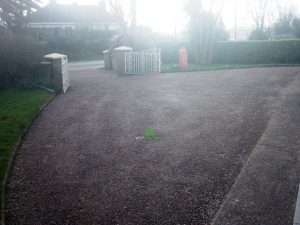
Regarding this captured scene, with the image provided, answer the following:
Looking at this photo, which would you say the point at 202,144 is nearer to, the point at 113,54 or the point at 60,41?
the point at 113,54

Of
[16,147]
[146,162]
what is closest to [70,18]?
[16,147]

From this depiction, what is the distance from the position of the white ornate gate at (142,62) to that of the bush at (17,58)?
205 inches

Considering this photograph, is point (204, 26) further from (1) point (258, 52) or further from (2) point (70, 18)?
(2) point (70, 18)

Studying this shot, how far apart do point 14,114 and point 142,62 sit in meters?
10.5

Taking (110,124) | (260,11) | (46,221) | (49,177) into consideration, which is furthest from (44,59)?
(260,11)

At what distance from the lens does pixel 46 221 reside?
15.4 feet

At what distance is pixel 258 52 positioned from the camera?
911 inches

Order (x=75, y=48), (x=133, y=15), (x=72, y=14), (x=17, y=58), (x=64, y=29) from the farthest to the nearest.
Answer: (x=72, y=14), (x=64, y=29), (x=75, y=48), (x=133, y=15), (x=17, y=58)

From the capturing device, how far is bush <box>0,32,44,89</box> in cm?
1416

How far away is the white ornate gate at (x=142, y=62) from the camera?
18.9 metres

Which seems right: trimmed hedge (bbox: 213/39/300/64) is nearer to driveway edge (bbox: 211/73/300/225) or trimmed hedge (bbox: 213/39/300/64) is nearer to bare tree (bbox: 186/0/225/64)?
bare tree (bbox: 186/0/225/64)

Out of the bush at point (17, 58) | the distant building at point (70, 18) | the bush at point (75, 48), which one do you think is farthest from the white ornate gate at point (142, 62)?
the distant building at point (70, 18)

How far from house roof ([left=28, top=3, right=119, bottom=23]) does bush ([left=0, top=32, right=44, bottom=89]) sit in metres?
37.5

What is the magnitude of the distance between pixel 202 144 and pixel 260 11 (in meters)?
54.4
